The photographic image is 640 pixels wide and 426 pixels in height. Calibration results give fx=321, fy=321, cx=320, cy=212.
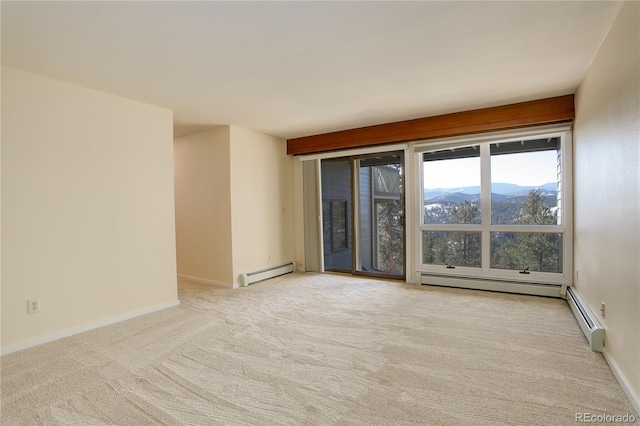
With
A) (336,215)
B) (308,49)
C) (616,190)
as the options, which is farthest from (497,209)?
(308,49)

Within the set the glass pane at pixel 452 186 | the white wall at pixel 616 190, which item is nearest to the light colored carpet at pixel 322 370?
the white wall at pixel 616 190

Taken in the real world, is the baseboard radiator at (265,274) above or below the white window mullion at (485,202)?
below

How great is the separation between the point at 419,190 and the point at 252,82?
288cm

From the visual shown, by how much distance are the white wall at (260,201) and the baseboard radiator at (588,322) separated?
404 cm

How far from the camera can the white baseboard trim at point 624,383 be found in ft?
5.85

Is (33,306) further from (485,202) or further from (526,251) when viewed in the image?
(526,251)

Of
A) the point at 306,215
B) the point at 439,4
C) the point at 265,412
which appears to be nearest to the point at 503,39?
the point at 439,4

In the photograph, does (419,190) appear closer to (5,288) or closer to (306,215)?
(306,215)

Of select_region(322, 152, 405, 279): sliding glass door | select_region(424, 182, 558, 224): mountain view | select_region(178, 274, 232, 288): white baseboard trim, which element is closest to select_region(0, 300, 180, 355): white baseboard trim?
select_region(178, 274, 232, 288): white baseboard trim

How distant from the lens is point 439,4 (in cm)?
195

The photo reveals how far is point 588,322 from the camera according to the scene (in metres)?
2.69

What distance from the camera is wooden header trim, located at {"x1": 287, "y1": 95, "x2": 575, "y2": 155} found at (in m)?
3.72

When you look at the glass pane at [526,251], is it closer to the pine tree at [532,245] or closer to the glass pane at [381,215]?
the pine tree at [532,245]

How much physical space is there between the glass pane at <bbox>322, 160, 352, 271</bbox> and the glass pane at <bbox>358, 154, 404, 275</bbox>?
0.28m
